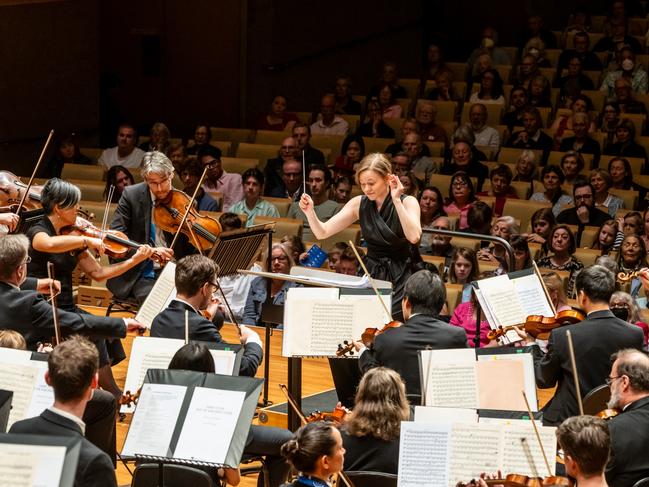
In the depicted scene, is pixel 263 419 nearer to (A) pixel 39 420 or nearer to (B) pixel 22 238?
(B) pixel 22 238

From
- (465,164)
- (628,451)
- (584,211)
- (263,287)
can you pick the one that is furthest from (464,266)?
(628,451)

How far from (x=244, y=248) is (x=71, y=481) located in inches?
118

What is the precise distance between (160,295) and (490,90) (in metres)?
6.11

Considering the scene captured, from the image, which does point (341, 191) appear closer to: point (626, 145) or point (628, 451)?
point (626, 145)

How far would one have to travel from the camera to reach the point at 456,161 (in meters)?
9.26

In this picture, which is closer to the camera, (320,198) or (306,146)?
(320,198)

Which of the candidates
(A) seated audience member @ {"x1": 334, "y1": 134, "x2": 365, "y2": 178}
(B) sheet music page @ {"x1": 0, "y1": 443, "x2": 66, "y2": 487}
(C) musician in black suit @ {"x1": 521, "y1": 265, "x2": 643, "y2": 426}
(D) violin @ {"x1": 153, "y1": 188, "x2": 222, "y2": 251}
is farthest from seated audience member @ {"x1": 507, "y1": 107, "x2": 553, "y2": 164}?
(B) sheet music page @ {"x1": 0, "y1": 443, "x2": 66, "y2": 487}

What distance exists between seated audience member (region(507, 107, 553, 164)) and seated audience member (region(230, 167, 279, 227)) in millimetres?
2379

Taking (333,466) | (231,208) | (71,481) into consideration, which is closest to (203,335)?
(333,466)

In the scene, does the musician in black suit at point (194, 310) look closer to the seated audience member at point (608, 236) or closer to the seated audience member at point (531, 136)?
the seated audience member at point (608, 236)

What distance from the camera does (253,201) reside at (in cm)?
869

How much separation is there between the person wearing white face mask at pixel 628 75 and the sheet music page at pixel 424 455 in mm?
7407

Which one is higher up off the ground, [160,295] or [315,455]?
[160,295]

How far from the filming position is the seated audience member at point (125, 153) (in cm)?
996
